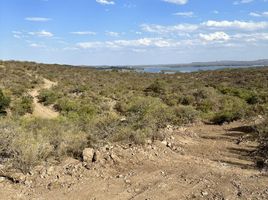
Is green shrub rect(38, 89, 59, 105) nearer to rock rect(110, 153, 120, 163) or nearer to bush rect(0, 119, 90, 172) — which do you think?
bush rect(0, 119, 90, 172)

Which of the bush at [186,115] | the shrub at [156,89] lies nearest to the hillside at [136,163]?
the bush at [186,115]

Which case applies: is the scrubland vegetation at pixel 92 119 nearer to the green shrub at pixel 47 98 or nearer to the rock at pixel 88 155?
the green shrub at pixel 47 98

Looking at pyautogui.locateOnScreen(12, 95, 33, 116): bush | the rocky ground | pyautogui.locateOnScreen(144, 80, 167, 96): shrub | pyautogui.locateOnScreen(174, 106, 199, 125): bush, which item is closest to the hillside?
the rocky ground

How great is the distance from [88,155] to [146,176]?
5.44 ft

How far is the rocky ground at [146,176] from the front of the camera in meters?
7.02

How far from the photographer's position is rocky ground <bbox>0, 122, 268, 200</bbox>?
7020 mm

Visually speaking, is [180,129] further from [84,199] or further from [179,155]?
[84,199]

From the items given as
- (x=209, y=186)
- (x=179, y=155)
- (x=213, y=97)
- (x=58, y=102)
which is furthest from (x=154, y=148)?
(x=58, y=102)

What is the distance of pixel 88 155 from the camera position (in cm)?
879

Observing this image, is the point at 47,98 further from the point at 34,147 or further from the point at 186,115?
the point at 34,147

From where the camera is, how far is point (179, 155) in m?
9.55

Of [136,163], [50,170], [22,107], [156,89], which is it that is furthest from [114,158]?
[156,89]

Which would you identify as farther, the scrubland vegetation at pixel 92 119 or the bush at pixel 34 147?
the scrubland vegetation at pixel 92 119

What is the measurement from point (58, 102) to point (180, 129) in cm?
1369
